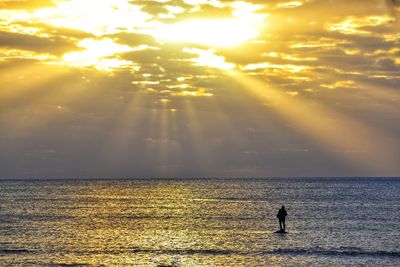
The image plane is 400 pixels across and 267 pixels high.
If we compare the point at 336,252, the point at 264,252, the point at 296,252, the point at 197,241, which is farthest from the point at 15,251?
the point at 336,252

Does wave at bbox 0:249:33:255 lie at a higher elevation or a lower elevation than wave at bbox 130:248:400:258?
higher

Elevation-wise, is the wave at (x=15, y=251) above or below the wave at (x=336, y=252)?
above

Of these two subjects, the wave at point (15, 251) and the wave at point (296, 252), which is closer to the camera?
the wave at point (296, 252)

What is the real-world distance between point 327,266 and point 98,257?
55.4 ft

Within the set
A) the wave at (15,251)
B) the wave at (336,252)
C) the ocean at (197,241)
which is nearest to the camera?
the ocean at (197,241)

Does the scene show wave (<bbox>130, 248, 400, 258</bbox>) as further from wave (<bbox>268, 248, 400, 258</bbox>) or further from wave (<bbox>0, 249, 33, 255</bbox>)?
wave (<bbox>0, 249, 33, 255</bbox>)

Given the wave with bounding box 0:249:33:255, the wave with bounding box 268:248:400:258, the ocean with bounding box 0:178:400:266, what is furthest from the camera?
the wave with bounding box 0:249:33:255

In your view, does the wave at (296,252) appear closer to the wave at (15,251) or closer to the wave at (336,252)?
the wave at (336,252)

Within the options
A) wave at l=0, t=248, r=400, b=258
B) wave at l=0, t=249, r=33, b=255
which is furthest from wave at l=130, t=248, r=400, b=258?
wave at l=0, t=249, r=33, b=255

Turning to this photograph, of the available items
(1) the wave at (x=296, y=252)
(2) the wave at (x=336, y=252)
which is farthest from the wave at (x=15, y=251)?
(2) the wave at (x=336, y=252)

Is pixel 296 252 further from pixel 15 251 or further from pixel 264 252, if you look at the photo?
pixel 15 251

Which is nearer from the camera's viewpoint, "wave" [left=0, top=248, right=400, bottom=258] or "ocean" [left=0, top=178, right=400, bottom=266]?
"ocean" [left=0, top=178, right=400, bottom=266]

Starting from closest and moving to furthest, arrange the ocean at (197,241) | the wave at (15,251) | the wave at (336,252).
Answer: the ocean at (197,241), the wave at (336,252), the wave at (15,251)

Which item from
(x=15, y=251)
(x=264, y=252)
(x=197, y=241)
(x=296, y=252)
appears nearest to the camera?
(x=264, y=252)
